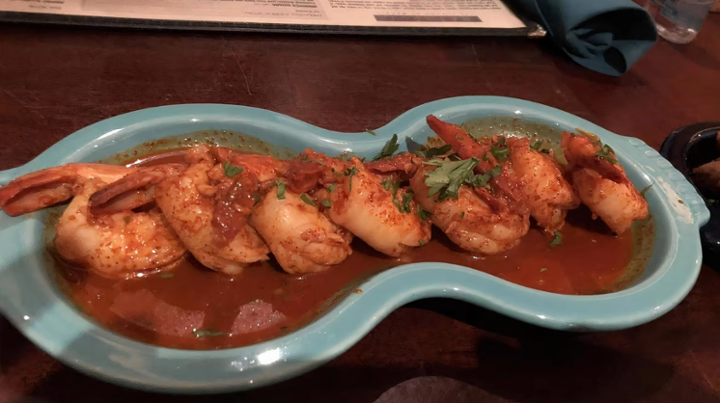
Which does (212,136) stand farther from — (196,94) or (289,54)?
(289,54)

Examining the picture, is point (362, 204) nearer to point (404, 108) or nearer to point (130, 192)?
point (130, 192)

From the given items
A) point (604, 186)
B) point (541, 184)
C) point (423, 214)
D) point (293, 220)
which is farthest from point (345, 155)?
point (604, 186)

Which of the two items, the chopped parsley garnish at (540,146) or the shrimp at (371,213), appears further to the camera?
the chopped parsley garnish at (540,146)

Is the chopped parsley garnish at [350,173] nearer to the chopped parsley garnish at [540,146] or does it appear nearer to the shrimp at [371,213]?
the shrimp at [371,213]

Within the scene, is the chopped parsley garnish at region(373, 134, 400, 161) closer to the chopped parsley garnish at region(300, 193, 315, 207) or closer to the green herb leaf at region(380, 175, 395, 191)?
the green herb leaf at region(380, 175, 395, 191)

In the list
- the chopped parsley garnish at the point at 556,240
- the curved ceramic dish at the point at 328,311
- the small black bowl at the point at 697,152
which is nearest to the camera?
the curved ceramic dish at the point at 328,311

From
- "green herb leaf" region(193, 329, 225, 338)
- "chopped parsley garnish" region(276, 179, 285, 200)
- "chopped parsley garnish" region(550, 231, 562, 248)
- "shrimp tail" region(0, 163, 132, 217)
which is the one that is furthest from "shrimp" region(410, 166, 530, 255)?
"shrimp tail" region(0, 163, 132, 217)

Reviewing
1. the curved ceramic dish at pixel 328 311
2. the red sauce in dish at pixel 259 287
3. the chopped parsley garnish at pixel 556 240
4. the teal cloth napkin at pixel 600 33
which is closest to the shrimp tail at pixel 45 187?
the curved ceramic dish at pixel 328 311
